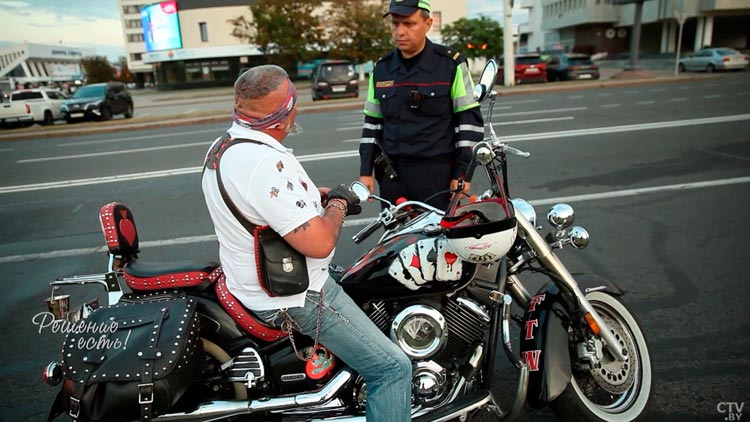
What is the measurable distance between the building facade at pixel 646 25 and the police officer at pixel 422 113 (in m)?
39.9

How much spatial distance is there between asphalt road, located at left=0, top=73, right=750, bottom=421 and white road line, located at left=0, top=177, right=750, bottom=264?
0.02 meters

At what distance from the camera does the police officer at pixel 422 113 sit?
137 inches

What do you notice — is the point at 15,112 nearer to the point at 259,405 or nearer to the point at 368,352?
the point at 259,405

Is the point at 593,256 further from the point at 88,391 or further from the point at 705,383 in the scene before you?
the point at 88,391

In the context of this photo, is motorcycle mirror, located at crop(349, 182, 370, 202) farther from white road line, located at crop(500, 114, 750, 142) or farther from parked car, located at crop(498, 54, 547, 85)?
parked car, located at crop(498, 54, 547, 85)

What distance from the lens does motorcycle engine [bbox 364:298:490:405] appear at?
2.33 m

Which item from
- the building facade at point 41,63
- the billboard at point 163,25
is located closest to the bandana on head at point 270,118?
the billboard at point 163,25

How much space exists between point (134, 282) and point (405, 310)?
1229 millimetres

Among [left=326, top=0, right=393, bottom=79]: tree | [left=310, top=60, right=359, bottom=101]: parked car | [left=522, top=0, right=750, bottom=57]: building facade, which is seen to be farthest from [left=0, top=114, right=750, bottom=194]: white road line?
[left=326, top=0, right=393, bottom=79]: tree

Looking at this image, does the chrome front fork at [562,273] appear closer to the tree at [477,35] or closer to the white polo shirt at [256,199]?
the white polo shirt at [256,199]

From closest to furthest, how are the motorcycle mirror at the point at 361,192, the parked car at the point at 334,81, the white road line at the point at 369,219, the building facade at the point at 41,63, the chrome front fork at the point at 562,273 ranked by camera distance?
the chrome front fork at the point at 562,273 < the motorcycle mirror at the point at 361,192 < the white road line at the point at 369,219 < the parked car at the point at 334,81 < the building facade at the point at 41,63

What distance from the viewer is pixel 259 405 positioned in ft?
7.54

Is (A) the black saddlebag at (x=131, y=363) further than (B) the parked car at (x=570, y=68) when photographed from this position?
No

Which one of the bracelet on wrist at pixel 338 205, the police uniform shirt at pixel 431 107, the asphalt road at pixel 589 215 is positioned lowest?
the asphalt road at pixel 589 215
